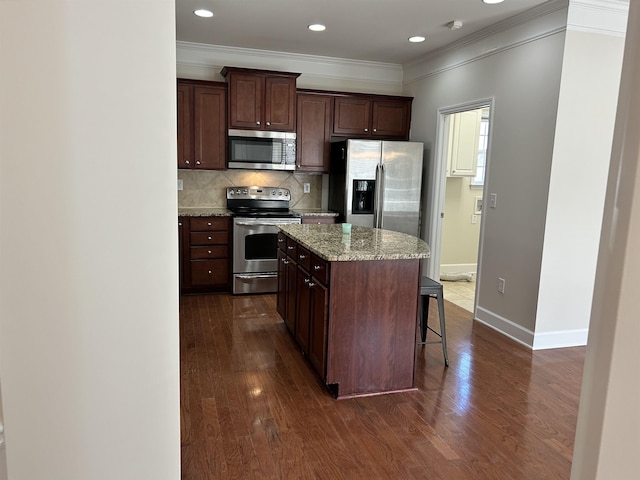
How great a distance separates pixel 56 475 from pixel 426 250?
89.5 inches

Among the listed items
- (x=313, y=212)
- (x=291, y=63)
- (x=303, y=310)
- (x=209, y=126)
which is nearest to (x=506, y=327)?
(x=303, y=310)

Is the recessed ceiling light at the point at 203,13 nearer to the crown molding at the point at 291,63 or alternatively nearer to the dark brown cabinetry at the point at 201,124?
the dark brown cabinetry at the point at 201,124

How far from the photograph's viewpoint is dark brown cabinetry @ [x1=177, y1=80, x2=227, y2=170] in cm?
500

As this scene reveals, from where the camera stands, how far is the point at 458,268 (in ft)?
22.3

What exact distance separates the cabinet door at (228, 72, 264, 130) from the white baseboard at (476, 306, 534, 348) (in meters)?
2.97

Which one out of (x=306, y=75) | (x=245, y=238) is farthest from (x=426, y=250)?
(x=306, y=75)

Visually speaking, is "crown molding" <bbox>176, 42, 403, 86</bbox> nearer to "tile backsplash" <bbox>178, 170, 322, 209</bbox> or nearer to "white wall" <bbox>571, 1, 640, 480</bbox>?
"tile backsplash" <bbox>178, 170, 322, 209</bbox>

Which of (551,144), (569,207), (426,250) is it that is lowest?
(426,250)

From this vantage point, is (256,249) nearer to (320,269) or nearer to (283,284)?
(283,284)

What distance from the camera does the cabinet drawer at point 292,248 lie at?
11.6 feet

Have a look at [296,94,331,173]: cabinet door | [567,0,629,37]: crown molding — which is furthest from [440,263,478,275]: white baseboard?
[567,0,629,37]: crown molding

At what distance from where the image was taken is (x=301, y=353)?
356 cm

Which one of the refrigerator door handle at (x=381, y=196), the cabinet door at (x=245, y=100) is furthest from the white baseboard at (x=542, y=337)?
the cabinet door at (x=245, y=100)

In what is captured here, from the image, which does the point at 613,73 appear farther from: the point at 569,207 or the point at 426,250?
the point at 426,250
